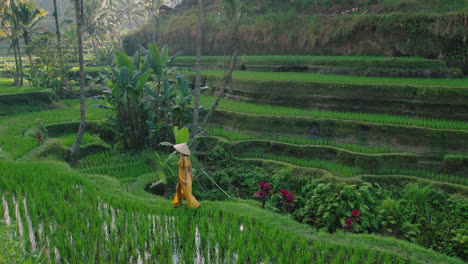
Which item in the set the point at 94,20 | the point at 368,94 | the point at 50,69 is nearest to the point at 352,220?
the point at 368,94

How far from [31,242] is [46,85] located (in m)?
9.95

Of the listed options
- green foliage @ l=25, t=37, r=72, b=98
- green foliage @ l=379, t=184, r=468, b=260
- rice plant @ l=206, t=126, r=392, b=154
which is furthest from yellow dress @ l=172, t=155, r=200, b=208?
green foliage @ l=25, t=37, r=72, b=98

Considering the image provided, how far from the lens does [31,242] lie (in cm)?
348

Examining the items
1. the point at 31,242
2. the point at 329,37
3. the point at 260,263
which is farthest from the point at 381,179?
the point at 329,37

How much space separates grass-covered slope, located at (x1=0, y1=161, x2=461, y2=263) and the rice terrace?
0.02 metres

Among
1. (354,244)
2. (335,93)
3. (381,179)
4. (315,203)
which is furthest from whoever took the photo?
(335,93)

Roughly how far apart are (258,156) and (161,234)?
12.0 ft

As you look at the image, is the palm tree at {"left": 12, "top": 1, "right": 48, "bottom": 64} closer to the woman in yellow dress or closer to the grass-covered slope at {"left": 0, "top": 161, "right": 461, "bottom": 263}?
the grass-covered slope at {"left": 0, "top": 161, "right": 461, "bottom": 263}

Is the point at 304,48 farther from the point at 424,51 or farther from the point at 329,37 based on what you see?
the point at 424,51

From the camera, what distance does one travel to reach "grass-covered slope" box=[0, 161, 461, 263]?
132 inches

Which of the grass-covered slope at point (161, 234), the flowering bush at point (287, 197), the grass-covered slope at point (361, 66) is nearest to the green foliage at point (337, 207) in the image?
the flowering bush at point (287, 197)

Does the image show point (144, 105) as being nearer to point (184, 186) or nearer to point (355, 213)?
point (184, 186)

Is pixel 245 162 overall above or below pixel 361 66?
below

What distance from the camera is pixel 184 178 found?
3.95 metres
